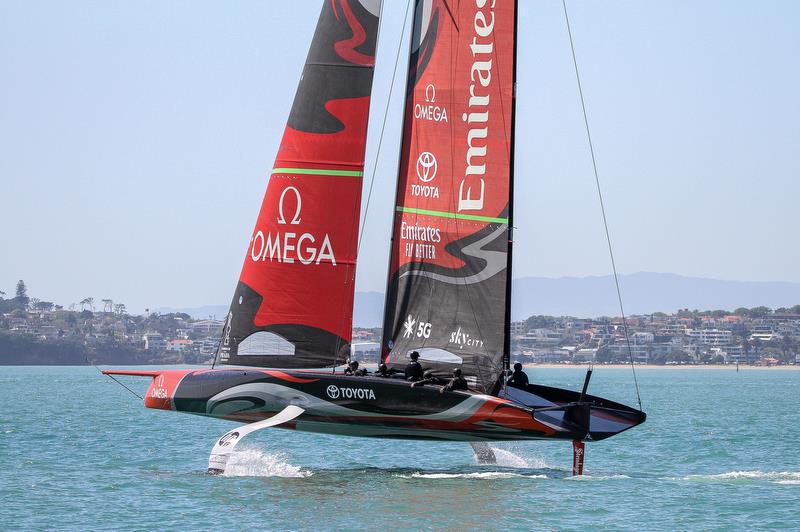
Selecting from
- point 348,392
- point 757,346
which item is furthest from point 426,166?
point 757,346

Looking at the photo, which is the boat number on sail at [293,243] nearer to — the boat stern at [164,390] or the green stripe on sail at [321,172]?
the green stripe on sail at [321,172]

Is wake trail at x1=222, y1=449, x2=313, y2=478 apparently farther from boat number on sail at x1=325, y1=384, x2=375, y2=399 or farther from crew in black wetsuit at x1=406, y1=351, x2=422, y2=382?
crew in black wetsuit at x1=406, y1=351, x2=422, y2=382

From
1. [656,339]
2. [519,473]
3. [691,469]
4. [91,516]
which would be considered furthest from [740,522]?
[656,339]

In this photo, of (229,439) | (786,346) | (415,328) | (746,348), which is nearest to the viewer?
(229,439)

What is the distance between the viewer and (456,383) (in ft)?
56.6

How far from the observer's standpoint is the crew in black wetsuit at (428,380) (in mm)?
17062

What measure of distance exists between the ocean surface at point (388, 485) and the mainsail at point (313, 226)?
2063 mm

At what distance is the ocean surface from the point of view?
14836mm

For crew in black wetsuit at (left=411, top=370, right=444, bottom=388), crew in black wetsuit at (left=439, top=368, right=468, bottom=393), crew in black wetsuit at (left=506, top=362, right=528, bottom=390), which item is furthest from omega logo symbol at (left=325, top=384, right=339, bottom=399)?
crew in black wetsuit at (left=506, top=362, right=528, bottom=390)

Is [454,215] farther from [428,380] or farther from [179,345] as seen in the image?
[179,345]

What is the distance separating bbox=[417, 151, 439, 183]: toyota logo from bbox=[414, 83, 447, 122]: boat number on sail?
54cm

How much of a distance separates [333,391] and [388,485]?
159 cm

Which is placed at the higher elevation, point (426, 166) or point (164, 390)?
point (426, 166)

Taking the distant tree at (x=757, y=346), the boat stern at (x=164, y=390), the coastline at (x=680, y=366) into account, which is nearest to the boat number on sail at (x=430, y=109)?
the boat stern at (x=164, y=390)
